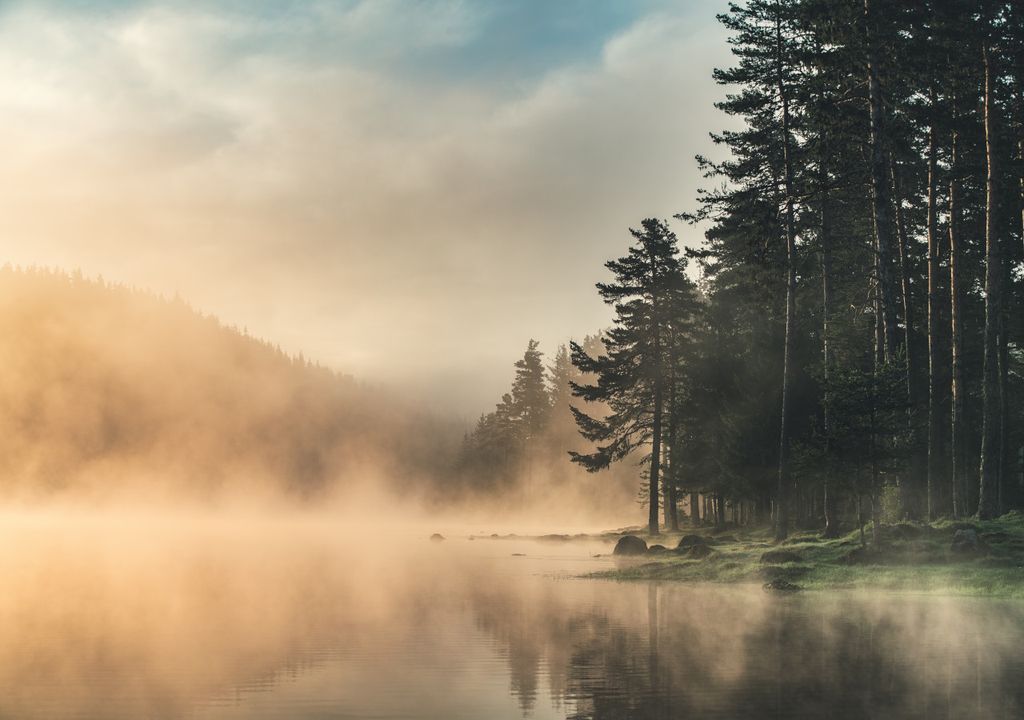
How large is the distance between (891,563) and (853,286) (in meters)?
28.2

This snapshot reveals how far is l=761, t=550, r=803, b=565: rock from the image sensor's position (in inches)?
1347

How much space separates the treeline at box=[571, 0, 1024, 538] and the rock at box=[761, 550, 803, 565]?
2.84 meters

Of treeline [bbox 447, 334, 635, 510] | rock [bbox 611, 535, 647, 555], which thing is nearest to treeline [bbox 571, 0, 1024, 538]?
rock [bbox 611, 535, 647, 555]

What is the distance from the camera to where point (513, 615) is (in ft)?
79.2

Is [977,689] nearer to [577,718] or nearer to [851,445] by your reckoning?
[577,718]

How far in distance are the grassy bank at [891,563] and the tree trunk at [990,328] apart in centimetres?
122

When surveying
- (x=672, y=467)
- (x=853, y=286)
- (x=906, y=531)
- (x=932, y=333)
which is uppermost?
(x=853, y=286)

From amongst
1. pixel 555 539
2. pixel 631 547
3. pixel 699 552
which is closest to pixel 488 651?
pixel 699 552

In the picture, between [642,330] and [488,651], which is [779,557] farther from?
[642,330]

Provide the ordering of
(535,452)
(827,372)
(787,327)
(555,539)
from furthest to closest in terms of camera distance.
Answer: (535,452), (555,539), (787,327), (827,372)

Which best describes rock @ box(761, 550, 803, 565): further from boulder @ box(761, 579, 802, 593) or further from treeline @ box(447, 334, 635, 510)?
treeline @ box(447, 334, 635, 510)

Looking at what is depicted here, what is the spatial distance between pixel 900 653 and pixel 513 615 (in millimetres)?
9555

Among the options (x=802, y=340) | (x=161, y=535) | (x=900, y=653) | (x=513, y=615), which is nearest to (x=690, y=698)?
(x=900, y=653)

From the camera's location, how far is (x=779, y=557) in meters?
34.4
